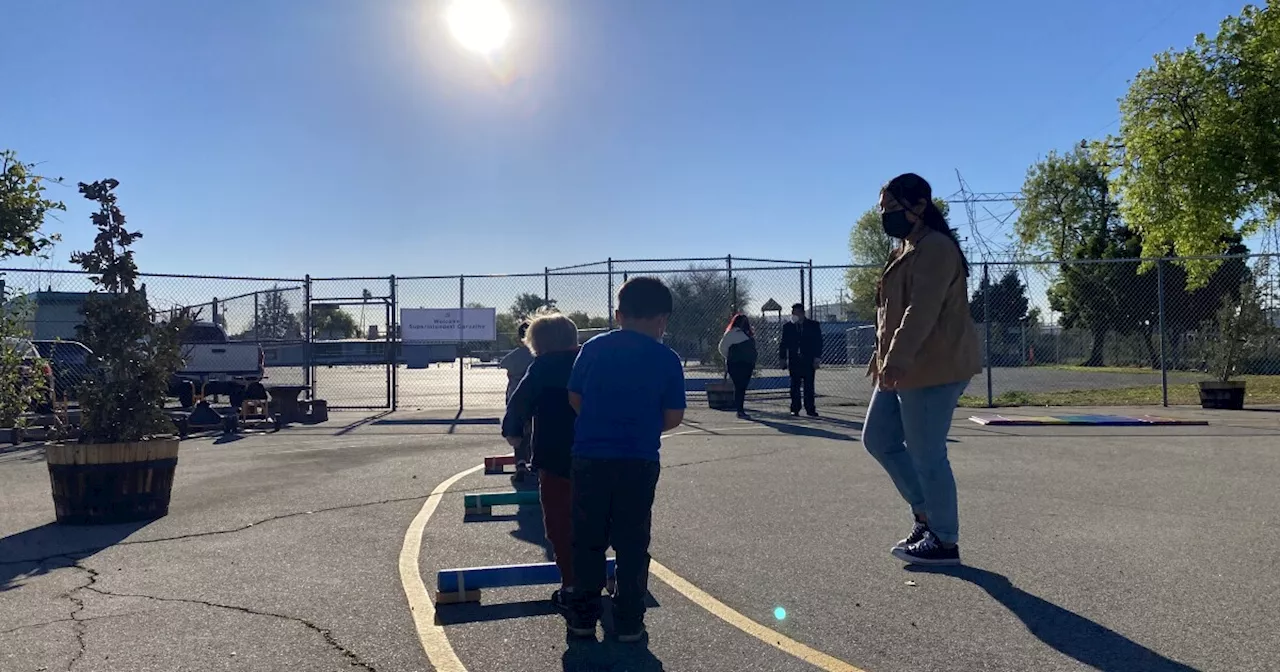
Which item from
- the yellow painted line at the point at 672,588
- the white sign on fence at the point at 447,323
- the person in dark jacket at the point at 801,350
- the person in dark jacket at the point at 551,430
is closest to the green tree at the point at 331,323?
the white sign on fence at the point at 447,323

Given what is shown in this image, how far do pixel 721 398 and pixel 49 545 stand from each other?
37.7 feet

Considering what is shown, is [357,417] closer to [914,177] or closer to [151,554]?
[151,554]

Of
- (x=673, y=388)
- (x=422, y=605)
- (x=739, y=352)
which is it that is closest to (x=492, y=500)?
(x=422, y=605)

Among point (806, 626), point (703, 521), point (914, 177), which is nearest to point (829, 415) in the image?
point (703, 521)

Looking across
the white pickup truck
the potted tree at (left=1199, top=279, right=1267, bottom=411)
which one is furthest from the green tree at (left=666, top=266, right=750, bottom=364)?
the white pickup truck

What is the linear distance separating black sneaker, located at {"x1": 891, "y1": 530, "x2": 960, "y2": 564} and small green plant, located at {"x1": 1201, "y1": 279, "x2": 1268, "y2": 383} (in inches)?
503

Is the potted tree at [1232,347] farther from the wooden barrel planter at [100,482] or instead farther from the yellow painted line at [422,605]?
the wooden barrel planter at [100,482]

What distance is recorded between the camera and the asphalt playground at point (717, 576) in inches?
146

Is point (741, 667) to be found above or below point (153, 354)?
below

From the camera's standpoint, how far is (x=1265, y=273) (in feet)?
52.2

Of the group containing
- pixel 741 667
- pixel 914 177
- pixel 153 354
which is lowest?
pixel 741 667

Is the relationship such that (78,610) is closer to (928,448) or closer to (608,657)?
(608,657)

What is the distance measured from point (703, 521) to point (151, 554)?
3384 mm

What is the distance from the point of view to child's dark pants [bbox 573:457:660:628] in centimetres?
377
